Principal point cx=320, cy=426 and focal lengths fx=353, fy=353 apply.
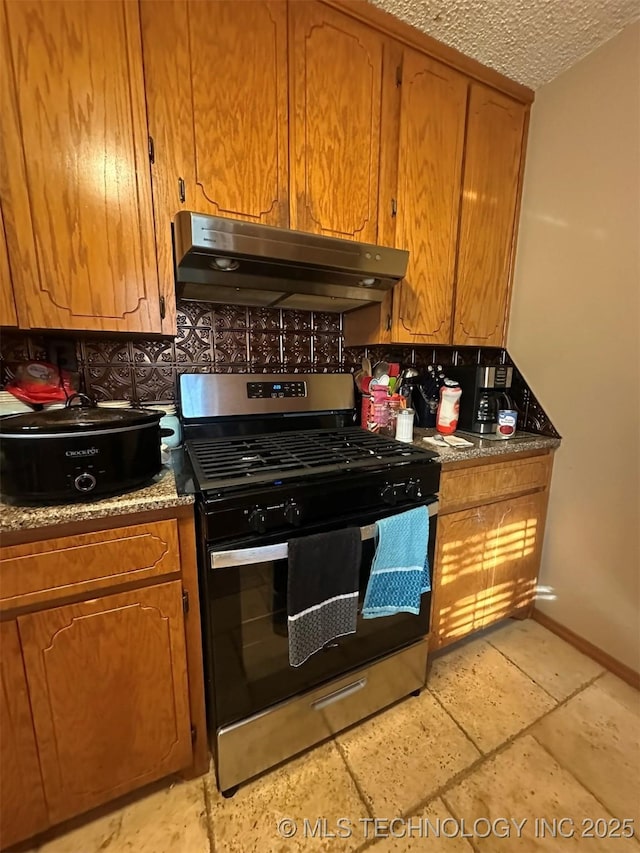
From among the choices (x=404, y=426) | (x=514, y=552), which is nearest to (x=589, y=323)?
(x=404, y=426)

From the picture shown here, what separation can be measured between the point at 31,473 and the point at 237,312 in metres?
0.99

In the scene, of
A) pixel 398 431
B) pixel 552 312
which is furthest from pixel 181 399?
A: pixel 552 312

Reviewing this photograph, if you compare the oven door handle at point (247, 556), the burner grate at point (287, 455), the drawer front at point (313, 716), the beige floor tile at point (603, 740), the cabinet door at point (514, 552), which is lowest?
the beige floor tile at point (603, 740)

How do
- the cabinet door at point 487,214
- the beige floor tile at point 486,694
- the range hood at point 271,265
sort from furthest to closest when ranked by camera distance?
the cabinet door at point 487,214, the beige floor tile at point 486,694, the range hood at point 271,265

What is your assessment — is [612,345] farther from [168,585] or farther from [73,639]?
[73,639]

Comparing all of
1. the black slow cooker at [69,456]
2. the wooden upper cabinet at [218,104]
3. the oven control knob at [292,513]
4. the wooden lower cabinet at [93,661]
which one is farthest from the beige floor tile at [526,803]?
the wooden upper cabinet at [218,104]

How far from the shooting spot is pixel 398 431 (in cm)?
146

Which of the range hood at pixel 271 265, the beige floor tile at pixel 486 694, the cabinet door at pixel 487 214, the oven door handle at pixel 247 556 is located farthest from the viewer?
the cabinet door at pixel 487 214

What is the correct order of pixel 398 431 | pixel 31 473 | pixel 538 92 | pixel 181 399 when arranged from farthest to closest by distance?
1. pixel 538 92
2. pixel 398 431
3. pixel 181 399
4. pixel 31 473

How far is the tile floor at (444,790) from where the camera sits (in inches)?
38.1

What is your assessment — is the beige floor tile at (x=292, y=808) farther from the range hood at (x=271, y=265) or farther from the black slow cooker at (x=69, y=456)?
the range hood at (x=271, y=265)

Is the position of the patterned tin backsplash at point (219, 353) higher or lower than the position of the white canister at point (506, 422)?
higher

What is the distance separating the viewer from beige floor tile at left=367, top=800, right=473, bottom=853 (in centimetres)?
95

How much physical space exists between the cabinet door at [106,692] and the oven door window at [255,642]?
0.11m
